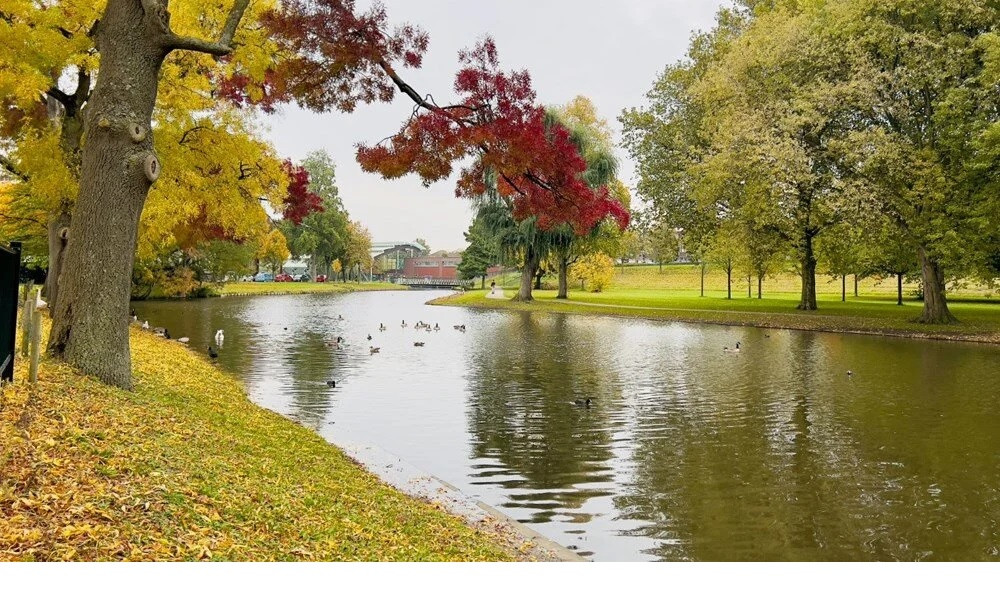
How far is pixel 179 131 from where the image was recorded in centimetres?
1723

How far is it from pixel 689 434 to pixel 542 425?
101 inches

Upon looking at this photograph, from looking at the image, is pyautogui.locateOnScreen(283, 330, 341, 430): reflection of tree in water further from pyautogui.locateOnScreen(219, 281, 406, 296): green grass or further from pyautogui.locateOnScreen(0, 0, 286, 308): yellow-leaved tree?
pyautogui.locateOnScreen(219, 281, 406, 296): green grass

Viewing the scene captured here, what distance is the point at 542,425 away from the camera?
12.9m

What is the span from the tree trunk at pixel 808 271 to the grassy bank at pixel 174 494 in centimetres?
3519

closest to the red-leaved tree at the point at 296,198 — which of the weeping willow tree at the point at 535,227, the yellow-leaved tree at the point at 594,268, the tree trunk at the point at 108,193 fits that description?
the tree trunk at the point at 108,193

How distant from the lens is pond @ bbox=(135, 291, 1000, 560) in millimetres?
7551

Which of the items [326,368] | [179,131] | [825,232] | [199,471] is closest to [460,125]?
[199,471]

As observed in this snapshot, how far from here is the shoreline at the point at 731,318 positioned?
29469 mm

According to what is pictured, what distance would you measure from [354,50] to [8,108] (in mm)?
12250

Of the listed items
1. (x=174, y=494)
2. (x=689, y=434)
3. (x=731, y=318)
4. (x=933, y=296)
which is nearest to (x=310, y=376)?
(x=689, y=434)

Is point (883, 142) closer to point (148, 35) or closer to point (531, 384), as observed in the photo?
point (531, 384)

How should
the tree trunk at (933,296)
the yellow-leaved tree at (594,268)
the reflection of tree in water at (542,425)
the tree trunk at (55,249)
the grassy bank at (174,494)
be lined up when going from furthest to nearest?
the yellow-leaved tree at (594,268)
the tree trunk at (933,296)
the tree trunk at (55,249)
the reflection of tree in water at (542,425)
the grassy bank at (174,494)

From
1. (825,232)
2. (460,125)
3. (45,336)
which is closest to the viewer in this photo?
(460,125)

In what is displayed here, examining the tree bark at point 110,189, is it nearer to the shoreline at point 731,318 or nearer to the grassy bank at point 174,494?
the grassy bank at point 174,494
